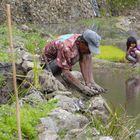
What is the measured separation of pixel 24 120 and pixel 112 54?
9152 mm

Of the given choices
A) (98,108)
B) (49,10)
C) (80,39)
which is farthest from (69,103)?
(49,10)

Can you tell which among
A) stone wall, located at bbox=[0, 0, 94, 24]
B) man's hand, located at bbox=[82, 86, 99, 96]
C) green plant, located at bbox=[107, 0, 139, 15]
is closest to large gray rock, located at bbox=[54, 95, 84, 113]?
man's hand, located at bbox=[82, 86, 99, 96]

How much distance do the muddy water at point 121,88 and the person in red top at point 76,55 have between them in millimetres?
607

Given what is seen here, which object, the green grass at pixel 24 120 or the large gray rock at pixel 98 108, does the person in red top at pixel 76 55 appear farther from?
the green grass at pixel 24 120

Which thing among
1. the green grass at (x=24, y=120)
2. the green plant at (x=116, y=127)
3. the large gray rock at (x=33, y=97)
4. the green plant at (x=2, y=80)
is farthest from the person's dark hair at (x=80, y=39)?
the green grass at (x=24, y=120)

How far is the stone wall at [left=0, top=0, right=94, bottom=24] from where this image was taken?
944 inches

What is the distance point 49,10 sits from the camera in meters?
25.0

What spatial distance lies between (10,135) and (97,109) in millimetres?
2139

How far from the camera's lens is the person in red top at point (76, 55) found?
23.7ft

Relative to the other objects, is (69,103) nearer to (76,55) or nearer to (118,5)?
(76,55)

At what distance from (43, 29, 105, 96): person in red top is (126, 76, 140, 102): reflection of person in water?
3.63ft

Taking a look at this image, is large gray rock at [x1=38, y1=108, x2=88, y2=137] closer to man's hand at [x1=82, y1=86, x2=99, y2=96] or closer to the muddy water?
man's hand at [x1=82, y1=86, x2=99, y2=96]

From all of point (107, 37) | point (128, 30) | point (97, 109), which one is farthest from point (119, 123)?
point (128, 30)

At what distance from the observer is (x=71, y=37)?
24.8ft
